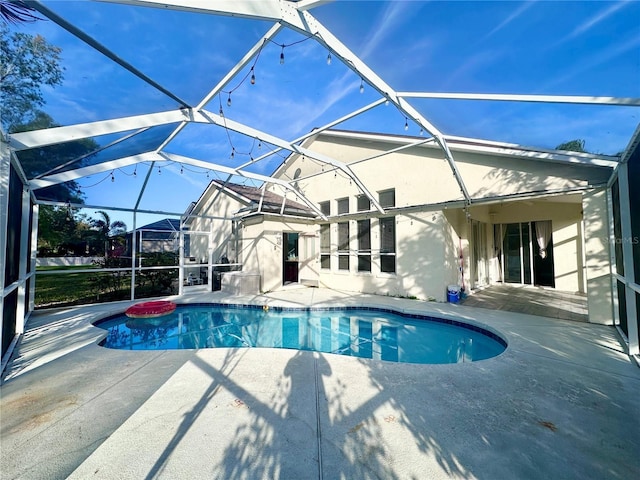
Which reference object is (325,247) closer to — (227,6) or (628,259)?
(628,259)

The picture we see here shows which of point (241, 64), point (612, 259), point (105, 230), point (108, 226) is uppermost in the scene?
point (241, 64)

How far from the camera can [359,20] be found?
12.0 feet

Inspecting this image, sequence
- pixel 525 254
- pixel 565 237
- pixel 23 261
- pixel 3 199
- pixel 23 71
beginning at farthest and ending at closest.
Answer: pixel 525 254, pixel 565 237, pixel 23 261, pixel 3 199, pixel 23 71

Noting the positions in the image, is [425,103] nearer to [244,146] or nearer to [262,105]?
[262,105]

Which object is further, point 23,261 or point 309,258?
point 309,258

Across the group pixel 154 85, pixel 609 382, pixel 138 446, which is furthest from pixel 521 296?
pixel 154 85

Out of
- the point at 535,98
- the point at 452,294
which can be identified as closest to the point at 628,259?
the point at 535,98

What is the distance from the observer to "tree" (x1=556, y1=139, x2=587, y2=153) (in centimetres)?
574

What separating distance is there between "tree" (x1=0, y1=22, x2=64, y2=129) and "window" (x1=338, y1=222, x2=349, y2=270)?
9.69 m

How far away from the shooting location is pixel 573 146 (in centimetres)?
607

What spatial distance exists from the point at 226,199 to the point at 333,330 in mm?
10280

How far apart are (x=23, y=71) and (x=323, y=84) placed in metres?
4.33

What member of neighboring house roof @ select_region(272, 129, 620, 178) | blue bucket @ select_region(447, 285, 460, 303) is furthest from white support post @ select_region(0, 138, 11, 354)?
blue bucket @ select_region(447, 285, 460, 303)

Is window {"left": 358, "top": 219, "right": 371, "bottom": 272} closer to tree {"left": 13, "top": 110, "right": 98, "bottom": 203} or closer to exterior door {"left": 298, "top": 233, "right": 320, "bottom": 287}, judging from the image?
exterior door {"left": 298, "top": 233, "right": 320, "bottom": 287}
